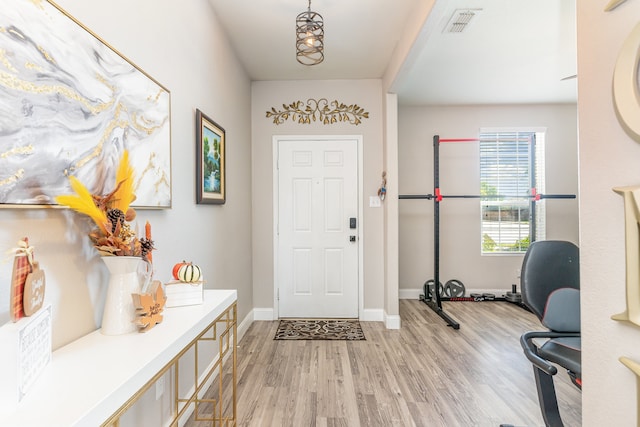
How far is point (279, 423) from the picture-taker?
1789 millimetres

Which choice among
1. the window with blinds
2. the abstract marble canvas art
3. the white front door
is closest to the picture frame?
the abstract marble canvas art

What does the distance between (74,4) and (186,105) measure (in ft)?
2.88

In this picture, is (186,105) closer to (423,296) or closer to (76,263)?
(76,263)

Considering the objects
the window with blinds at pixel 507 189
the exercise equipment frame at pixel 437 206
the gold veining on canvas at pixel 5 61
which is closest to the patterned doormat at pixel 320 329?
the exercise equipment frame at pixel 437 206

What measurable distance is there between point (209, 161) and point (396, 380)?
209 centimetres

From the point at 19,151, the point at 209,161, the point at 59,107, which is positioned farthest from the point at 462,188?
the point at 19,151

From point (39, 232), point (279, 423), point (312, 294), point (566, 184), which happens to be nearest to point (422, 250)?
point (312, 294)

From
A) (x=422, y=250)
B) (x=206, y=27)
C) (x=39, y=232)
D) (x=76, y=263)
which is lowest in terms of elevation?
(x=422, y=250)

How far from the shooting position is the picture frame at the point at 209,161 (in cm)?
207

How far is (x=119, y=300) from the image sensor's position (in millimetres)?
1049

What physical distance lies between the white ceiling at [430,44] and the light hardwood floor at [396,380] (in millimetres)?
2498

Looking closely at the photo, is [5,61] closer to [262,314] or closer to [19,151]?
[19,151]

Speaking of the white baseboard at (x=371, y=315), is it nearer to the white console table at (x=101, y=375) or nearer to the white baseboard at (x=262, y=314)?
the white baseboard at (x=262, y=314)

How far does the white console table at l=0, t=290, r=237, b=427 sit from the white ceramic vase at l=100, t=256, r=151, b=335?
0.10 feet
